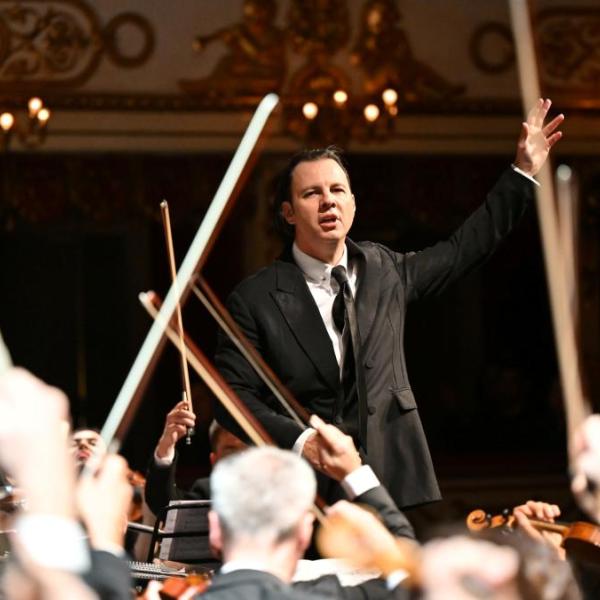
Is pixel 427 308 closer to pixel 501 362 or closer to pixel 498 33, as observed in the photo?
pixel 501 362

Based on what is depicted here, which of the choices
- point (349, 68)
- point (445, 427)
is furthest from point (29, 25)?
point (445, 427)

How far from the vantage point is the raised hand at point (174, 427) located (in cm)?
400

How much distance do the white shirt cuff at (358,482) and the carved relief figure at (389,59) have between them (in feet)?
18.3

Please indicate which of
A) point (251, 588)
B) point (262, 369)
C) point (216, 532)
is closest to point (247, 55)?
point (262, 369)

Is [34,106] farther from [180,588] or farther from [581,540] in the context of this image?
[180,588]

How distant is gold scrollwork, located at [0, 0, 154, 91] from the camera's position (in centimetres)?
755

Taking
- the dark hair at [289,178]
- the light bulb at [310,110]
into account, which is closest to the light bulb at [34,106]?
the light bulb at [310,110]

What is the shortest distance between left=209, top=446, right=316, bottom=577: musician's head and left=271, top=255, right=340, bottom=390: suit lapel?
1.31m

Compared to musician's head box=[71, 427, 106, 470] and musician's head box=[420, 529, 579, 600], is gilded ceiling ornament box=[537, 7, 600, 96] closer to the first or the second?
musician's head box=[71, 427, 106, 470]

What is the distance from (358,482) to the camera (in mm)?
2379

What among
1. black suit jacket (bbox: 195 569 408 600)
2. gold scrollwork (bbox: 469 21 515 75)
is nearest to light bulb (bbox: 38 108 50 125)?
gold scrollwork (bbox: 469 21 515 75)

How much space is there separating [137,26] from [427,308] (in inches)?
81.9

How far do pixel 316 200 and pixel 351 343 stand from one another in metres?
0.34

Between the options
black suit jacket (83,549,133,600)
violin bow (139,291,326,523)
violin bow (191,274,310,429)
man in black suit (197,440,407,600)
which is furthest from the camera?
violin bow (191,274,310,429)
